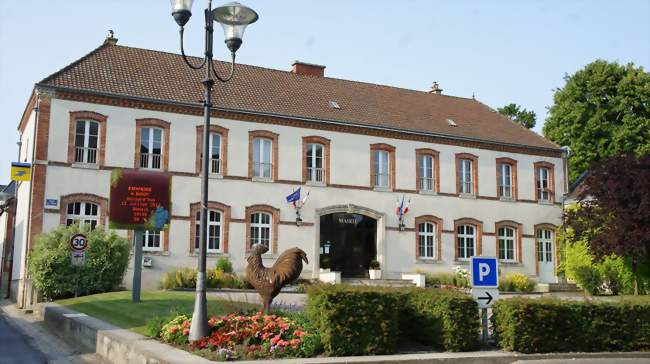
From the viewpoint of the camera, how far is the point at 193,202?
91.1 ft

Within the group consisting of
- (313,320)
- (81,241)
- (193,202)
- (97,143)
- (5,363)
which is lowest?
(5,363)

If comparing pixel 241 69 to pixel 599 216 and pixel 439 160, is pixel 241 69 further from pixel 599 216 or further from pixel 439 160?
pixel 599 216

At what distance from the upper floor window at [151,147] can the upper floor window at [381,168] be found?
9837 millimetres

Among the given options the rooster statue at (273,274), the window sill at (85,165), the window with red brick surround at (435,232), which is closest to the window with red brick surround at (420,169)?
the window with red brick surround at (435,232)

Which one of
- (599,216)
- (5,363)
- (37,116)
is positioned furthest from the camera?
(599,216)

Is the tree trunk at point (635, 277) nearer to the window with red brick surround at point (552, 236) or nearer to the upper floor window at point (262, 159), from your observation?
the window with red brick surround at point (552, 236)

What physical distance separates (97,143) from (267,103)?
25.1 feet

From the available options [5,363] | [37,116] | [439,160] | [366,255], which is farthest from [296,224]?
[5,363]

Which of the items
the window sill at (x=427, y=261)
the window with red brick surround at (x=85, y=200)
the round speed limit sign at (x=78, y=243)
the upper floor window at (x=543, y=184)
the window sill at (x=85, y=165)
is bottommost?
the window sill at (x=427, y=261)

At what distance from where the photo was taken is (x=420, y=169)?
32.7m

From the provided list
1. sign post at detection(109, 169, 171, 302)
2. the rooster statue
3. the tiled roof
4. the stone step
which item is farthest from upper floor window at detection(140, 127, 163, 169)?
the rooster statue

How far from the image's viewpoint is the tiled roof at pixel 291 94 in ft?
91.4

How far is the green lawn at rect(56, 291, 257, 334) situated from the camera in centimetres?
1409

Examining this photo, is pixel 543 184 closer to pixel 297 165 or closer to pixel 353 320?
pixel 297 165
